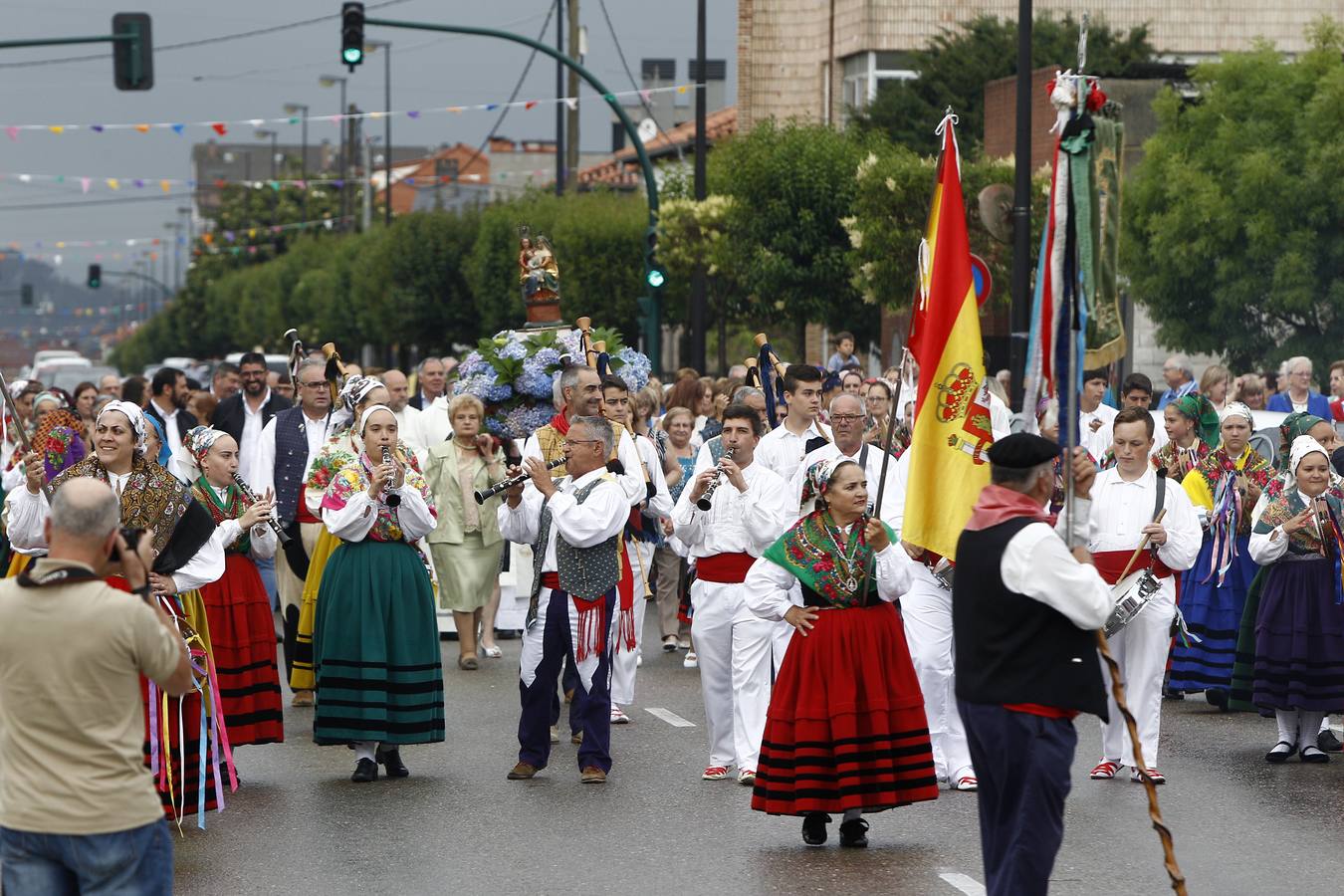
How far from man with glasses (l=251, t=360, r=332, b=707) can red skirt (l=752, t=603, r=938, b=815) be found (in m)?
5.75

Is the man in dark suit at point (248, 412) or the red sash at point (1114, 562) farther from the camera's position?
the man in dark suit at point (248, 412)

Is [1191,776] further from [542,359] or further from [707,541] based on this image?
[542,359]

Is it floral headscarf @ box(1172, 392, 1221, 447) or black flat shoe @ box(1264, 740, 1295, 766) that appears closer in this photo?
black flat shoe @ box(1264, 740, 1295, 766)

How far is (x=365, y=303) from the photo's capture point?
59344mm

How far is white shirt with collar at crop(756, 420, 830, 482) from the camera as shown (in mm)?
12102

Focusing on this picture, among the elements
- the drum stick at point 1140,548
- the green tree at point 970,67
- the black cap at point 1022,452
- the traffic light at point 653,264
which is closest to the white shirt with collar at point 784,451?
the drum stick at point 1140,548

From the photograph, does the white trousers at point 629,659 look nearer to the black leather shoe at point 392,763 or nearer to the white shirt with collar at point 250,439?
the black leather shoe at point 392,763

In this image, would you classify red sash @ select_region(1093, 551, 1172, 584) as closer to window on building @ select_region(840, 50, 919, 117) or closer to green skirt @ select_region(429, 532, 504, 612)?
green skirt @ select_region(429, 532, 504, 612)

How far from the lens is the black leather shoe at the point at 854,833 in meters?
9.04

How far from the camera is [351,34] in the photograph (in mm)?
23516

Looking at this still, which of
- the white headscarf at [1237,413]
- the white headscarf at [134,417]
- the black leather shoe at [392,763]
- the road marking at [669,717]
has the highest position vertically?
the white headscarf at [134,417]

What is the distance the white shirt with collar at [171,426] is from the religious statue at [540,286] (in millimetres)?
2806

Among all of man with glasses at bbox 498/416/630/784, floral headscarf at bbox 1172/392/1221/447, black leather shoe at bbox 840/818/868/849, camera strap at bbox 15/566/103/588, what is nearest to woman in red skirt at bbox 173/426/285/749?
man with glasses at bbox 498/416/630/784

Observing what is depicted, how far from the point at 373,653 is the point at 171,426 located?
717 centimetres
